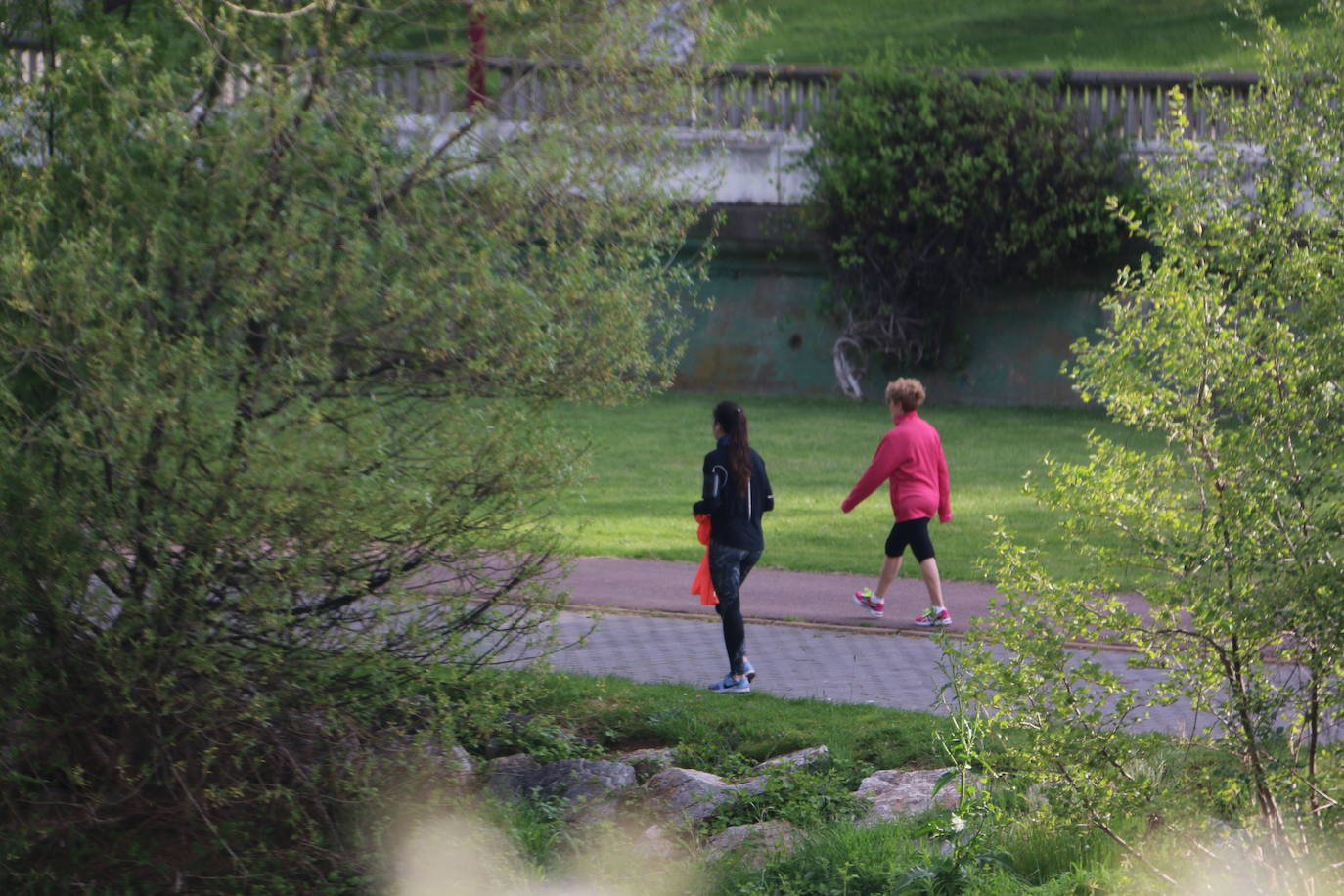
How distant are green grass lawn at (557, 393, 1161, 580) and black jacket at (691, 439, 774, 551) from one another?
0.79 meters

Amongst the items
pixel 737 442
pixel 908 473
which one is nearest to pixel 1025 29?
pixel 908 473

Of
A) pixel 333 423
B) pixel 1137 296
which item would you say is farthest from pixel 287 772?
pixel 1137 296

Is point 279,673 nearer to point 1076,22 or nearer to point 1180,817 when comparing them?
point 1180,817

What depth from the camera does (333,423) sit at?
5.90 m

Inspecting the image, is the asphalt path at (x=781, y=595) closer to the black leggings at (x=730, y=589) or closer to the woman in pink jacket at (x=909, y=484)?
the woman in pink jacket at (x=909, y=484)

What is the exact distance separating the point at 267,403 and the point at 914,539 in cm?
570

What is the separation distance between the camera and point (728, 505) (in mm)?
8734

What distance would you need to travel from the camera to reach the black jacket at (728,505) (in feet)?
28.5

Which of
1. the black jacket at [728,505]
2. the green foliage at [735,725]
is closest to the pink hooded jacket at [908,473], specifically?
the black jacket at [728,505]

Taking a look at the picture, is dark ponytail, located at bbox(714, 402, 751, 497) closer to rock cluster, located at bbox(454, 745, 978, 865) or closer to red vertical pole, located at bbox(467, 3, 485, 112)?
rock cluster, located at bbox(454, 745, 978, 865)

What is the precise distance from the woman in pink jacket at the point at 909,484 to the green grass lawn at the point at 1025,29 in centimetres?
2001

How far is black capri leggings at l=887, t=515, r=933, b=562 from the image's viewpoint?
10422mm

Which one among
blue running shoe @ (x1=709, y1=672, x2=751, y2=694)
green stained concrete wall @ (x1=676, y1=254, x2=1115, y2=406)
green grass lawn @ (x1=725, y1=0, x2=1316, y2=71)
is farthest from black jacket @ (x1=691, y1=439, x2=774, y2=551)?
green grass lawn @ (x1=725, y1=0, x2=1316, y2=71)

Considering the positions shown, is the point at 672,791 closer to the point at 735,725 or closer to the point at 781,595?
the point at 735,725
